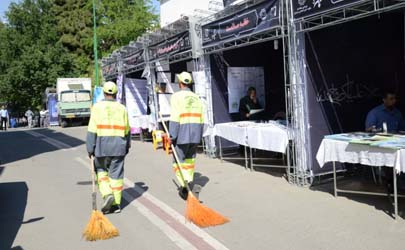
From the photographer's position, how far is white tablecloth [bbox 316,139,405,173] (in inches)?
223

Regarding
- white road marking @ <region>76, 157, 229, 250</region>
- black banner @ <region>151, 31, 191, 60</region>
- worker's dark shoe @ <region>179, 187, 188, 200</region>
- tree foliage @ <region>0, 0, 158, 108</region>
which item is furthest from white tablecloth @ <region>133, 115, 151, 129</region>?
tree foliage @ <region>0, 0, 158, 108</region>

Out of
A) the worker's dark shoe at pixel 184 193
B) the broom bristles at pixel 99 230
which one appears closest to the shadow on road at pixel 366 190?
the worker's dark shoe at pixel 184 193

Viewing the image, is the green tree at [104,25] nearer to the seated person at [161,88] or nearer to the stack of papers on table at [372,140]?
the seated person at [161,88]

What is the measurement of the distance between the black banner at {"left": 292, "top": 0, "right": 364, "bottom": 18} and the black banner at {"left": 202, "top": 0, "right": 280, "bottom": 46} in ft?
1.99

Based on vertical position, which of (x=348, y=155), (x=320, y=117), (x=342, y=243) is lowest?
(x=342, y=243)

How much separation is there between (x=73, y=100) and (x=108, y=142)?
2611 centimetres

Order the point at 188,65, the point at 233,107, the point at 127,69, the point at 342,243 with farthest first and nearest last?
the point at 127,69, the point at 188,65, the point at 233,107, the point at 342,243

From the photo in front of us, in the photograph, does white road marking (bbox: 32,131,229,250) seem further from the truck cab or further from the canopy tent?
the truck cab

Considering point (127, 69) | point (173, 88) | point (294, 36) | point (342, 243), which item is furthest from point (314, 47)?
point (127, 69)

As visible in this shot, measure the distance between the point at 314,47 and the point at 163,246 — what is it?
4.45 metres

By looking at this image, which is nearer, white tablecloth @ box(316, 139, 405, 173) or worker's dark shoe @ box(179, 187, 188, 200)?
white tablecloth @ box(316, 139, 405, 173)

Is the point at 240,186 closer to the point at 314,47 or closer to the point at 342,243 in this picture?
the point at 314,47

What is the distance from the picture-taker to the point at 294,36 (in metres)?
7.72

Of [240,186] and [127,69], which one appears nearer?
[240,186]
